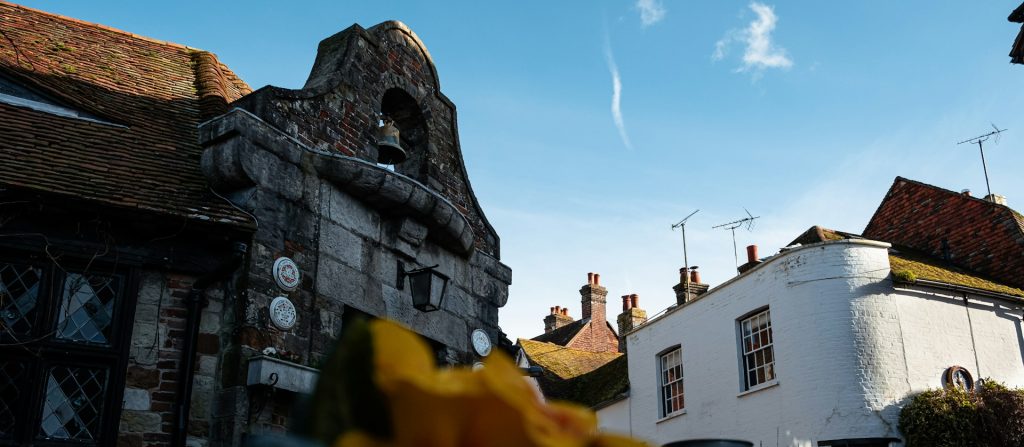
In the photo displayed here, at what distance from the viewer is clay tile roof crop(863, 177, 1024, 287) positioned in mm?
18406

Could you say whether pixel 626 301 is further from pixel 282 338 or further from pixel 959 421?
pixel 282 338

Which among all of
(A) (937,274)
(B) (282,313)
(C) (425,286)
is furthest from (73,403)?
(A) (937,274)

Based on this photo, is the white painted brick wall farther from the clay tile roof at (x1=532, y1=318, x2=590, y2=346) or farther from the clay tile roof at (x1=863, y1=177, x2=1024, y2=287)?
the clay tile roof at (x1=532, y1=318, x2=590, y2=346)

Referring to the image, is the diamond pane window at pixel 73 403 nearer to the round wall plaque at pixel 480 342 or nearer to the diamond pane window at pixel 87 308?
the diamond pane window at pixel 87 308

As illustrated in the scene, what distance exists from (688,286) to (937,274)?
20.3 feet

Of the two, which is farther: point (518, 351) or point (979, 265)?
point (979, 265)

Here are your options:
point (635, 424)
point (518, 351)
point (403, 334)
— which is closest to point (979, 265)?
point (635, 424)

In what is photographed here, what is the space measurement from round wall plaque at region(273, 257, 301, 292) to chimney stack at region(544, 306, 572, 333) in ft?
80.2

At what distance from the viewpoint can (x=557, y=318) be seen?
32375 millimetres

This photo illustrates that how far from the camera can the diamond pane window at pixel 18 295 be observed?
22.5ft

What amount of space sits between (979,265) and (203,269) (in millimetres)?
16338

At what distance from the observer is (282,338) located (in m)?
7.80

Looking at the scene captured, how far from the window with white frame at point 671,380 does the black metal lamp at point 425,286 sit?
418 inches

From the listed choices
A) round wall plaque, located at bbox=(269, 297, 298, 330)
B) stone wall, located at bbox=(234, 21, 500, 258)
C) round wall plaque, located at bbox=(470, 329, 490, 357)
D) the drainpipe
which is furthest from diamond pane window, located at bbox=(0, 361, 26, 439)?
round wall plaque, located at bbox=(470, 329, 490, 357)
